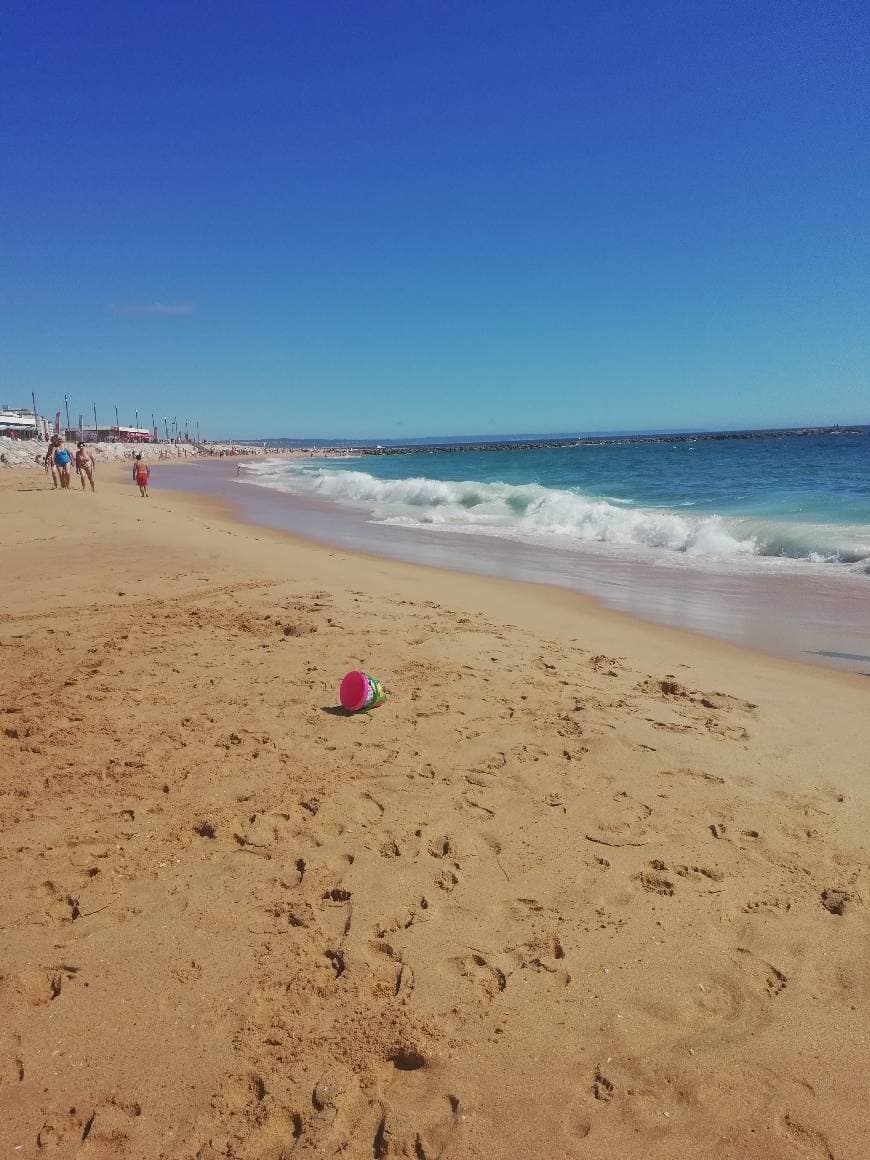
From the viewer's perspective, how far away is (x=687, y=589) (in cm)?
979

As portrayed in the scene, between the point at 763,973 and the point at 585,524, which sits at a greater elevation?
the point at 763,973

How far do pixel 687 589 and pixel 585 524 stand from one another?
803cm

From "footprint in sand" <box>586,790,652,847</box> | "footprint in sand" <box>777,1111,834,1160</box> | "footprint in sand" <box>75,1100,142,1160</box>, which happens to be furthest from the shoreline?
"footprint in sand" <box>75,1100,142,1160</box>

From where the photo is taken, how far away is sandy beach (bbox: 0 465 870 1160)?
2016 mm

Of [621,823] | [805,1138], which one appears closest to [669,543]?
[621,823]

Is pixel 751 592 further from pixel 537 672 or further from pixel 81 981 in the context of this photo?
pixel 81 981

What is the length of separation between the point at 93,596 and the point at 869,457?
50.4 m

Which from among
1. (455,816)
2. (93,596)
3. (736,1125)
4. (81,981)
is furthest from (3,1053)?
(93,596)

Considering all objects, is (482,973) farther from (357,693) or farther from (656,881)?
(357,693)

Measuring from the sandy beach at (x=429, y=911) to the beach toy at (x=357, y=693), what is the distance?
0.11m

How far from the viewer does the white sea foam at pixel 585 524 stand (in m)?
13.2

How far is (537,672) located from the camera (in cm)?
553

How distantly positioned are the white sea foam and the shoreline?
157 cm

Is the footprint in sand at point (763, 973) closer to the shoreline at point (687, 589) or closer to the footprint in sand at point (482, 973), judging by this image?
the footprint in sand at point (482, 973)
